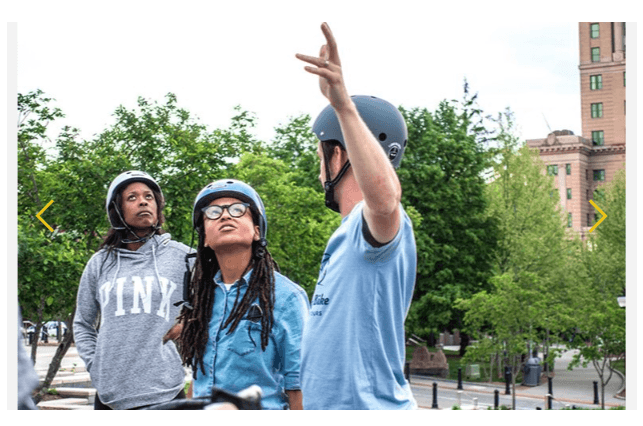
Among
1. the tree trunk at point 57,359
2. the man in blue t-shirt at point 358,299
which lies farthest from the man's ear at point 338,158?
the tree trunk at point 57,359

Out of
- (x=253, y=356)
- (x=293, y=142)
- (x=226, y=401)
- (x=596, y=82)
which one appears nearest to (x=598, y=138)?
(x=596, y=82)

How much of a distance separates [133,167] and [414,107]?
1284 cm

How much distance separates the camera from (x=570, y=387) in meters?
17.6

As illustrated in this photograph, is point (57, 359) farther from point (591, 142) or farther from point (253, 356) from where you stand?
point (591, 142)

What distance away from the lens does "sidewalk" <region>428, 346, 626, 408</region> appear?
49.5 feet

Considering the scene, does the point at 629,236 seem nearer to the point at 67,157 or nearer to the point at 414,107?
the point at 67,157

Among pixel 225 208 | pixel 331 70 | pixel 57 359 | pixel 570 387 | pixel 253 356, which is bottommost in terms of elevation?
pixel 570 387

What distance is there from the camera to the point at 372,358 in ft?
6.20

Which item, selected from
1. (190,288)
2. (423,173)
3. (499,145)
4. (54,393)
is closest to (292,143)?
(423,173)

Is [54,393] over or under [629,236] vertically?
under

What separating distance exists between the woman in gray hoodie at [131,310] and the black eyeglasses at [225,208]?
458mm

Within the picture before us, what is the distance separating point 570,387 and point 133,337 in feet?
52.6

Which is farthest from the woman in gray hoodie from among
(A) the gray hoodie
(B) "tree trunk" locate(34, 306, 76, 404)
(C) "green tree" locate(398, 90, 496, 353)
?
(C) "green tree" locate(398, 90, 496, 353)

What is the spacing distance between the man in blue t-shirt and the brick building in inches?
533
